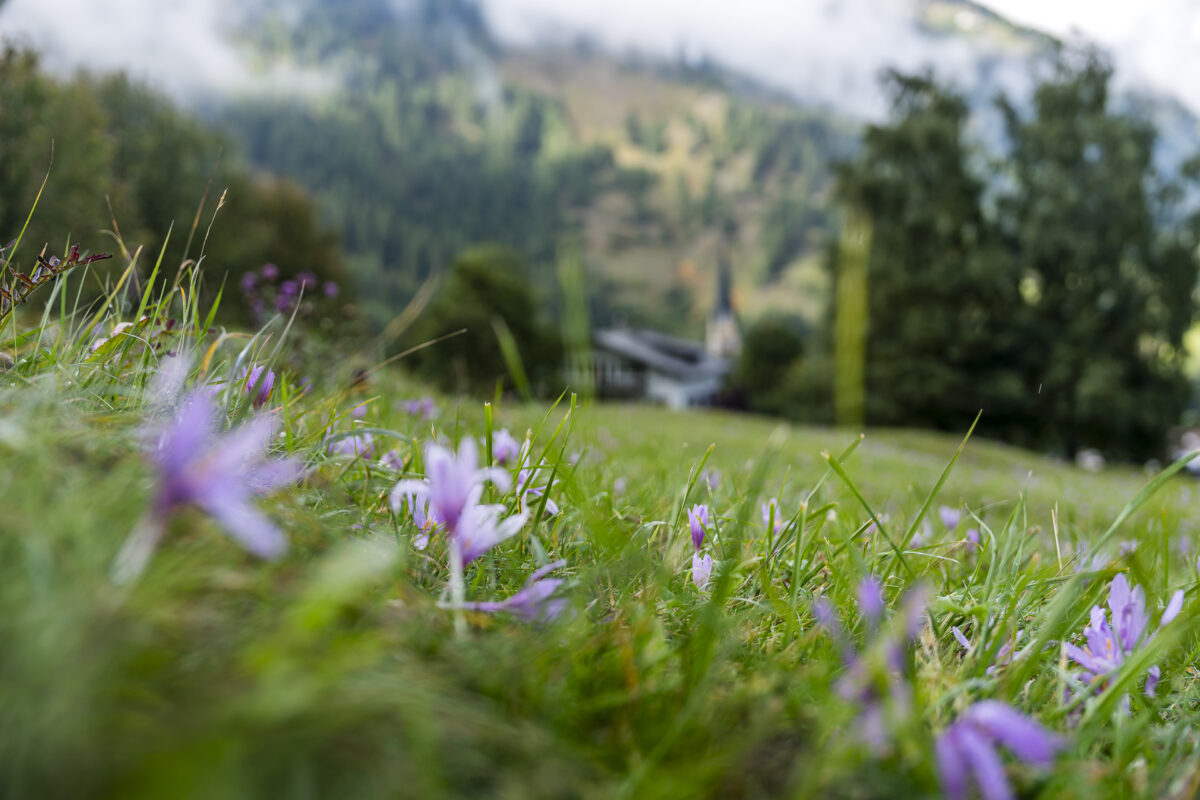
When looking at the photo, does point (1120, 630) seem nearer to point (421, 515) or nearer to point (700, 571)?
point (700, 571)

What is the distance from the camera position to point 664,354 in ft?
290

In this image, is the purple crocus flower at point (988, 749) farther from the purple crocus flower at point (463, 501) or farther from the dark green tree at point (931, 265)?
the dark green tree at point (931, 265)

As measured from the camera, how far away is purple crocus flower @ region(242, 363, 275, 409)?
1.43 metres

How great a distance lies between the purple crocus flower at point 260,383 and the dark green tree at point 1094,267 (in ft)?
103

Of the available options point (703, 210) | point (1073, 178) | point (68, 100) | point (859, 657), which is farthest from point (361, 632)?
point (703, 210)

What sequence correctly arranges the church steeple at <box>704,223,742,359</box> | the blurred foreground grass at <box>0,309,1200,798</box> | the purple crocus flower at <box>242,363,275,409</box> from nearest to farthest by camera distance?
the blurred foreground grass at <box>0,309,1200,798</box>, the purple crocus flower at <box>242,363,275,409</box>, the church steeple at <box>704,223,742,359</box>

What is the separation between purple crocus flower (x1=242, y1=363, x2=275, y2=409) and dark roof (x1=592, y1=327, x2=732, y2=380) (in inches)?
2757

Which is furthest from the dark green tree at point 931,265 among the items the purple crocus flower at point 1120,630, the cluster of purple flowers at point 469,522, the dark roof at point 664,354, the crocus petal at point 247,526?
the dark roof at point 664,354

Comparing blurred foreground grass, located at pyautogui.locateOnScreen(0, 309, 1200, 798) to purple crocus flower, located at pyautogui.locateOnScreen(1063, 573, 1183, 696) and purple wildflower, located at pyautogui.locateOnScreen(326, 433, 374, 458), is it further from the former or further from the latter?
purple wildflower, located at pyautogui.locateOnScreen(326, 433, 374, 458)

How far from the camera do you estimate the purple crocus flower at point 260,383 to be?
143 cm

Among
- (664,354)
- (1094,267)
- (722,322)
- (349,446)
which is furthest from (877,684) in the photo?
(722,322)

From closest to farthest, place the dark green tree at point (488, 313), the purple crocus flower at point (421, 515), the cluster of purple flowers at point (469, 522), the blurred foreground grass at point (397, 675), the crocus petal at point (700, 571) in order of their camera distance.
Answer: the blurred foreground grass at point (397, 675) → the cluster of purple flowers at point (469, 522) → the purple crocus flower at point (421, 515) → the crocus petal at point (700, 571) → the dark green tree at point (488, 313)

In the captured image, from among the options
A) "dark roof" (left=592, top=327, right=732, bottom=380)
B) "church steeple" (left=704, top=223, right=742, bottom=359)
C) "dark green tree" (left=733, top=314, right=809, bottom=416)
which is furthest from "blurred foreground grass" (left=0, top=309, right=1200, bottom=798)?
"church steeple" (left=704, top=223, right=742, bottom=359)

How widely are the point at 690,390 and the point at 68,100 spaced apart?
2351 inches
